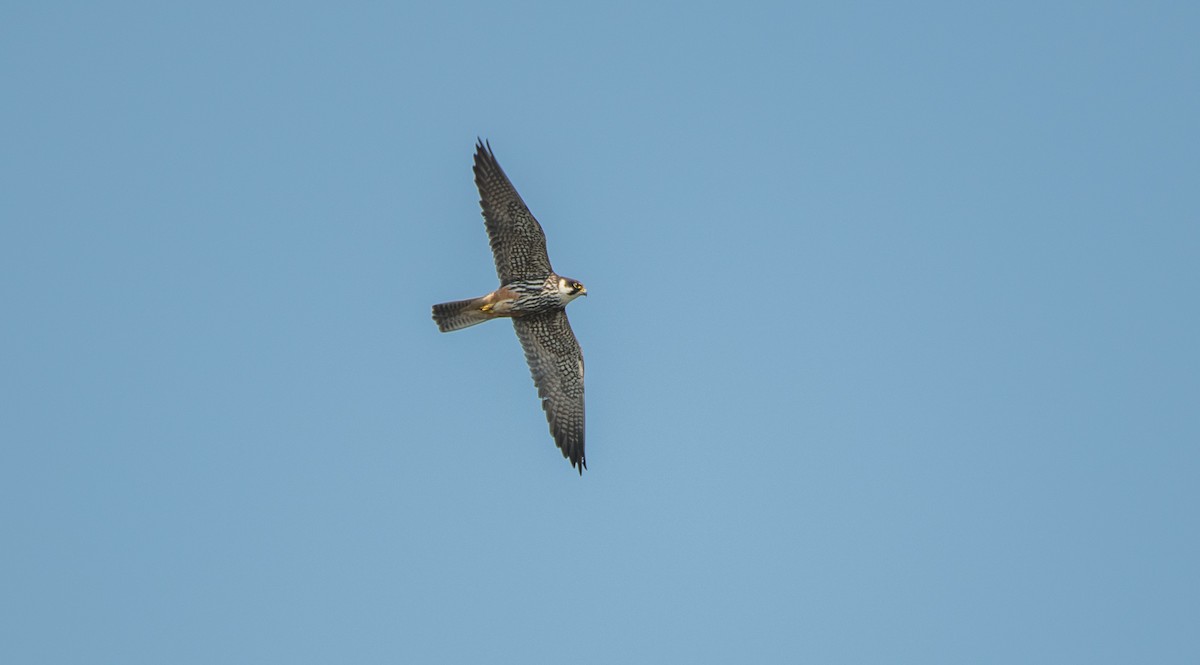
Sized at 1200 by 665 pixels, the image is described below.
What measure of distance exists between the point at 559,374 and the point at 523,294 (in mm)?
1674

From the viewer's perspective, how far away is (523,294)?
2125 centimetres

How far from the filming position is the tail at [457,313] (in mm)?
21203

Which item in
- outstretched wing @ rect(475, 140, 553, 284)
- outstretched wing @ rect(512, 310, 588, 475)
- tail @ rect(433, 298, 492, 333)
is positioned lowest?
outstretched wing @ rect(512, 310, 588, 475)

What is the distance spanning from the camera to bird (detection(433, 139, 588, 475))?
68.5ft

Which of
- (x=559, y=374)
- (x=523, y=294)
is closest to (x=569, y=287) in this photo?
(x=523, y=294)

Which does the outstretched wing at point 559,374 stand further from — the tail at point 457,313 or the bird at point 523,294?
the tail at point 457,313

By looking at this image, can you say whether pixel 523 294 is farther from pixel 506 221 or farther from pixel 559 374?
pixel 559 374

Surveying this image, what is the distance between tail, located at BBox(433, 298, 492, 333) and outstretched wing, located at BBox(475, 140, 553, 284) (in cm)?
63

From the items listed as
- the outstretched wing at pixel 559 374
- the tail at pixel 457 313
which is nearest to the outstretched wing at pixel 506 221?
the tail at pixel 457 313

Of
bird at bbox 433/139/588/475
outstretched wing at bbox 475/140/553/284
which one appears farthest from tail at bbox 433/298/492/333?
outstretched wing at bbox 475/140/553/284

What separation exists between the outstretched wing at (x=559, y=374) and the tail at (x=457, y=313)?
3.29 ft

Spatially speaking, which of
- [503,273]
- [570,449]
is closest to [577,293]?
[503,273]

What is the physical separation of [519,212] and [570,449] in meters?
3.66

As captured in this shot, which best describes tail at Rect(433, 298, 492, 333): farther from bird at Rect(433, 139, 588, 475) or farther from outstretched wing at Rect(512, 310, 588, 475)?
outstretched wing at Rect(512, 310, 588, 475)
